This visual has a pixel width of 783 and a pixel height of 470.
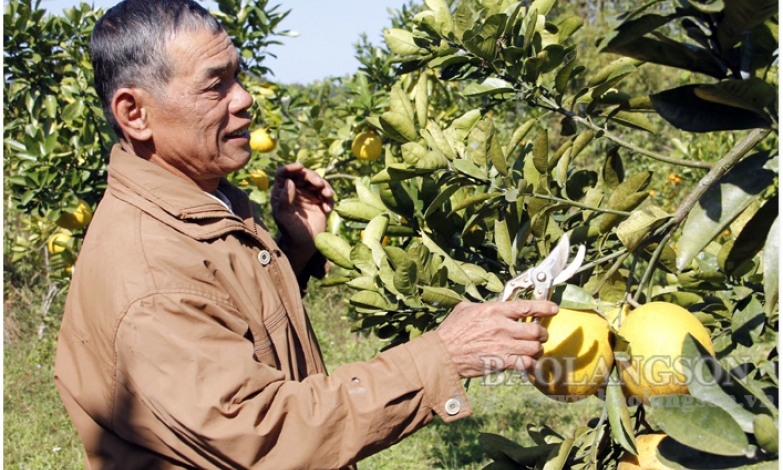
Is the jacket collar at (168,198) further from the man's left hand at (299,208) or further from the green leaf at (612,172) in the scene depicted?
the green leaf at (612,172)

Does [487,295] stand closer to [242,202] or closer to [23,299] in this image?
[242,202]

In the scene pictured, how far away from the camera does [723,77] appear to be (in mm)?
709

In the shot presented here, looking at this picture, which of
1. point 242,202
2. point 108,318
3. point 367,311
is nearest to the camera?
point 108,318

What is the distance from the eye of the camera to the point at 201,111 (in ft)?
4.09

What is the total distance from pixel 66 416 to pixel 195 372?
10.3ft

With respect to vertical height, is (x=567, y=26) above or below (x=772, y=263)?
above

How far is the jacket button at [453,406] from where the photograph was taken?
1015 millimetres

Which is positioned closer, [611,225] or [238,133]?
[611,225]

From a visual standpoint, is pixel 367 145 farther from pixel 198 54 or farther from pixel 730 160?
pixel 730 160

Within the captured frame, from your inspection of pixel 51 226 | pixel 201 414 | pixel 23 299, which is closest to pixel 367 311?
pixel 201 414

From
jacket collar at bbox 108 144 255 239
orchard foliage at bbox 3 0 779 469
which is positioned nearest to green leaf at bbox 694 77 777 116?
orchard foliage at bbox 3 0 779 469

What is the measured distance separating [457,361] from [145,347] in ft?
1.64

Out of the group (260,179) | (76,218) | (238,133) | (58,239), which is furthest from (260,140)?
(238,133)

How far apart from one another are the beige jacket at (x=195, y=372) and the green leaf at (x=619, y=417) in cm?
23
